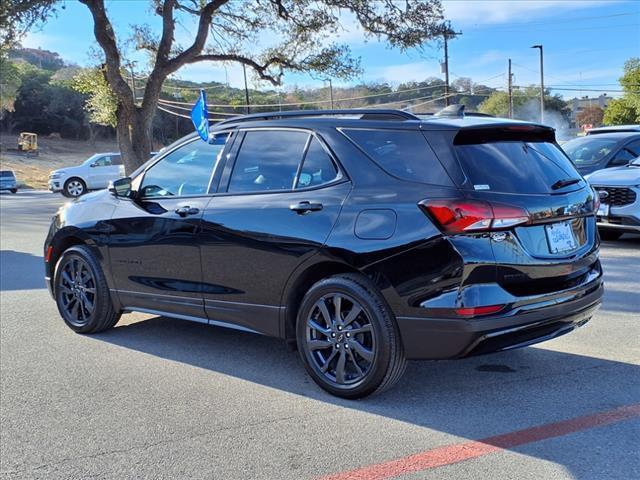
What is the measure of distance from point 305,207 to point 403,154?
2.40 ft

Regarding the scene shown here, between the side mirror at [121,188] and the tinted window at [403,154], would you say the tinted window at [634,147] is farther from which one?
the side mirror at [121,188]

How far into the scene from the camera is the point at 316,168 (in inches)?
168

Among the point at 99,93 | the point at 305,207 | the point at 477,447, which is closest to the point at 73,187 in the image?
the point at 99,93

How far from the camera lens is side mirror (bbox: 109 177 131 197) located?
5.49m

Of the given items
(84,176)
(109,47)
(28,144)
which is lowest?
(84,176)

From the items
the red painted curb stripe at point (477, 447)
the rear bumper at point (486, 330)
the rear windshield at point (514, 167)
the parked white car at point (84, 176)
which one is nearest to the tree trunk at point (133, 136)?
the parked white car at point (84, 176)

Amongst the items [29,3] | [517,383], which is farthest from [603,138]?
[29,3]

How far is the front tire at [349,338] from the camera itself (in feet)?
12.5

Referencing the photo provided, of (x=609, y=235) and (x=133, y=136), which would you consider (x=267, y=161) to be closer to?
(x=609, y=235)

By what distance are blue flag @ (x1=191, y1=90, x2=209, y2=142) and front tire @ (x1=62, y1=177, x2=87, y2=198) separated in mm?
22030

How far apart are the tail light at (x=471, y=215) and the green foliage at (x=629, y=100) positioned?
53009mm

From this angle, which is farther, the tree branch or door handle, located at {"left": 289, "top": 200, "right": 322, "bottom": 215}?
the tree branch

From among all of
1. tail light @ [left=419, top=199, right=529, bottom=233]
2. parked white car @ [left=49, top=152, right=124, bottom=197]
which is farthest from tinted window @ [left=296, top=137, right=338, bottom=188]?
parked white car @ [left=49, top=152, right=124, bottom=197]

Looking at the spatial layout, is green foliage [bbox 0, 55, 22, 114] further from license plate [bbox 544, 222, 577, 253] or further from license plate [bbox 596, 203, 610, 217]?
license plate [bbox 544, 222, 577, 253]
